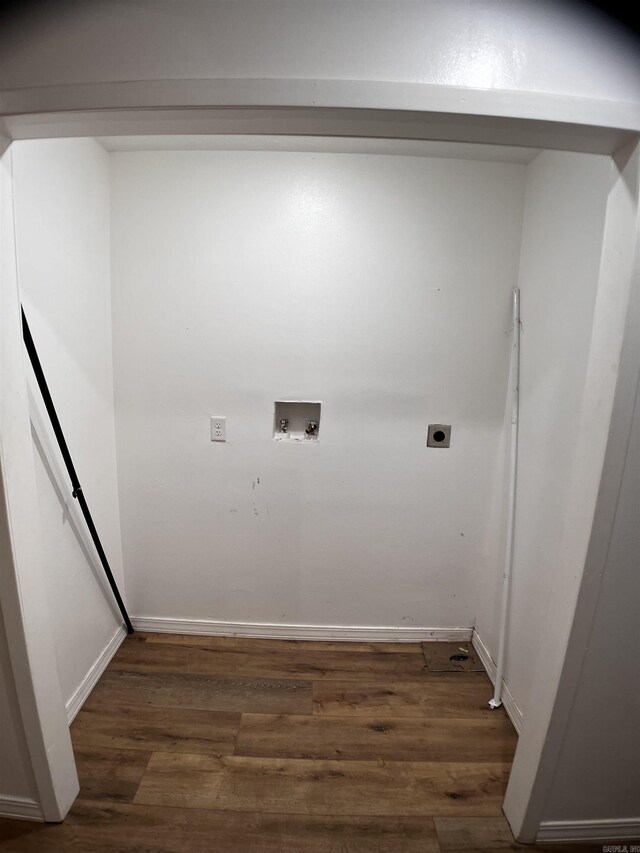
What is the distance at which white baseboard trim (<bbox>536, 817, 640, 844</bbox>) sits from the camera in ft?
3.93

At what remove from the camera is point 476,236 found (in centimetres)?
168

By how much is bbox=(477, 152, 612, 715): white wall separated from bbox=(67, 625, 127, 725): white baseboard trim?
1.77m

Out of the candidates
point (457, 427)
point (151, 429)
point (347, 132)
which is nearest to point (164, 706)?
point (151, 429)

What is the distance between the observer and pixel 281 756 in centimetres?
141

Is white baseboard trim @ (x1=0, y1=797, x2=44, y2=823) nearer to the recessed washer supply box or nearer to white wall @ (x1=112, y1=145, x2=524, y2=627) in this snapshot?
white wall @ (x1=112, y1=145, x2=524, y2=627)

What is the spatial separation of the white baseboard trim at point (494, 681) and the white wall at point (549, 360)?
0.10ft

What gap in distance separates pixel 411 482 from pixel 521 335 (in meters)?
0.84

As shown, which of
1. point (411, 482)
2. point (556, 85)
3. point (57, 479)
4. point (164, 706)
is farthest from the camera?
point (411, 482)

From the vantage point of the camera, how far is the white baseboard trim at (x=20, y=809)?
47.2 inches

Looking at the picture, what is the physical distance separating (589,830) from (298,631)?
Result: 1273 millimetres

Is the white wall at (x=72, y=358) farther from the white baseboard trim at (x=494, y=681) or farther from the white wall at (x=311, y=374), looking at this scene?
the white baseboard trim at (x=494, y=681)

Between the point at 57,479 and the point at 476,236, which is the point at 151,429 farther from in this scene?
the point at 476,236

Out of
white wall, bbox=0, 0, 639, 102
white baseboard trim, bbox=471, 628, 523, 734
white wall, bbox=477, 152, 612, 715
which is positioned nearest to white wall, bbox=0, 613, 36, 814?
white wall, bbox=0, 0, 639, 102

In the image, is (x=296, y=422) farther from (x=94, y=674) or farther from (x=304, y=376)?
(x=94, y=674)
